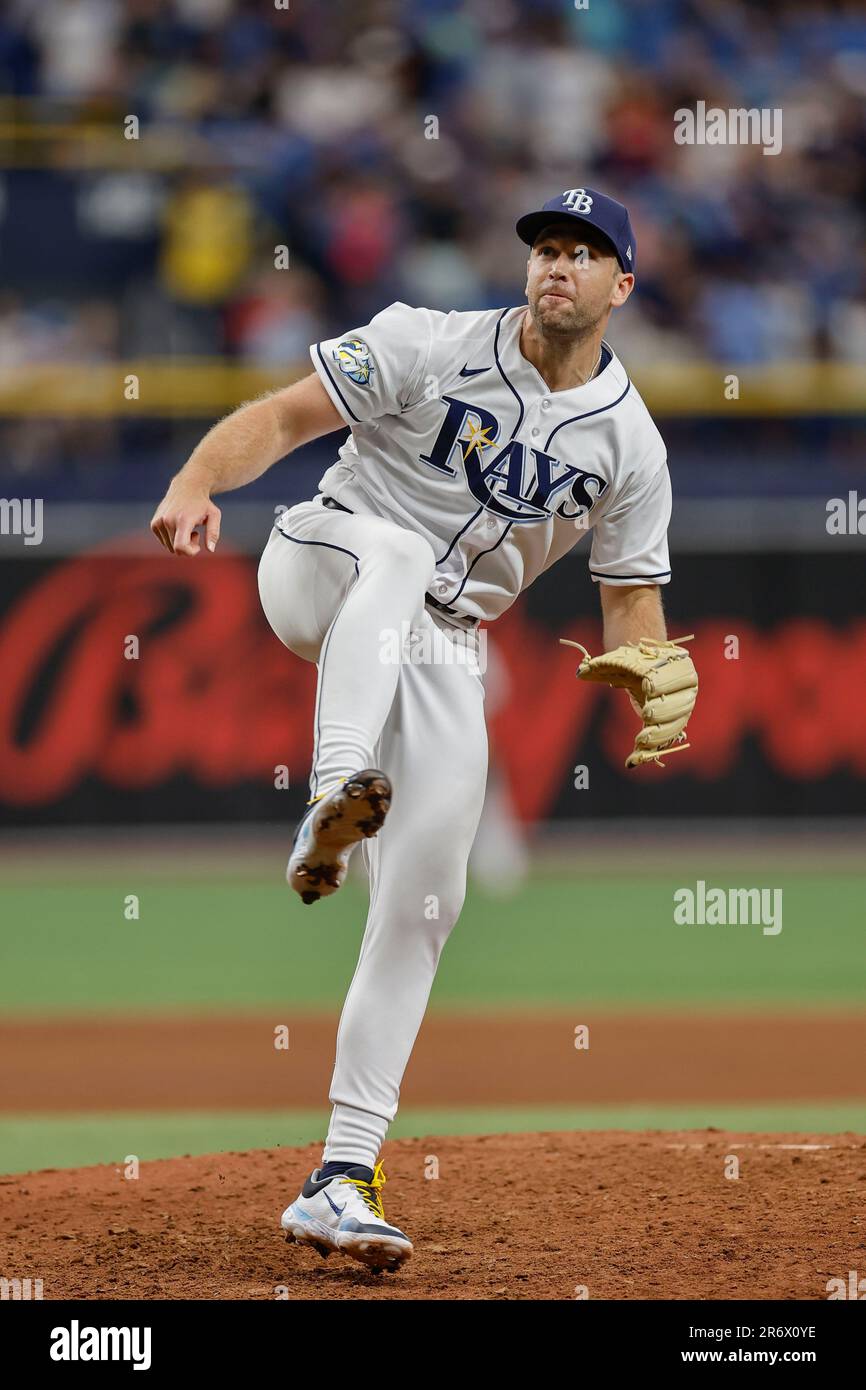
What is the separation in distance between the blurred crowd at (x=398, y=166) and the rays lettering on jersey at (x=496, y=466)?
7515mm

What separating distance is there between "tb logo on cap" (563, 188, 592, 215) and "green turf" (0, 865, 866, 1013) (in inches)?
199

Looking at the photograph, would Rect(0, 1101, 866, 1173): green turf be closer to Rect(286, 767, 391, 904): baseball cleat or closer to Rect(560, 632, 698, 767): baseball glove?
Rect(560, 632, 698, 767): baseball glove

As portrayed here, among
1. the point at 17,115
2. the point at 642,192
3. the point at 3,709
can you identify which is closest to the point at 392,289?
the point at 642,192

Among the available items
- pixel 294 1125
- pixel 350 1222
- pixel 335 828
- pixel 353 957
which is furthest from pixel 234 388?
pixel 335 828

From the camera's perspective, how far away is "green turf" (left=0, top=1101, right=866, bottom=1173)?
638 cm

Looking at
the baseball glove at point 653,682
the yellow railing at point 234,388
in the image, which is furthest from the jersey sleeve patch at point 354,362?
the yellow railing at point 234,388

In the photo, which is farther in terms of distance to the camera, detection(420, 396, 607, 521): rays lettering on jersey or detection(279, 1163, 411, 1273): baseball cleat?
detection(420, 396, 607, 521): rays lettering on jersey

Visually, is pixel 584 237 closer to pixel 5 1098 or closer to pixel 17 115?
pixel 5 1098

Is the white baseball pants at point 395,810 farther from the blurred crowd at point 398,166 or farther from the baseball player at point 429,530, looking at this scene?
the blurred crowd at point 398,166

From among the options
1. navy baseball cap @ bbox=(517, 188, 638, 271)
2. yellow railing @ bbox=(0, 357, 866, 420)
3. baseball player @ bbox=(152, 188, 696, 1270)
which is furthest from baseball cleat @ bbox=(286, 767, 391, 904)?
yellow railing @ bbox=(0, 357, 866, 420)

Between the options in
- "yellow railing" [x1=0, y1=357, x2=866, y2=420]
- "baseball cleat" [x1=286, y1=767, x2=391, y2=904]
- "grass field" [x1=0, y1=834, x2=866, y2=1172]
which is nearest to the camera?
"baseball cleat" [x1=286, y1=767, x2=391, y2=904]

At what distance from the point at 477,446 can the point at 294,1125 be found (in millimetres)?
3108

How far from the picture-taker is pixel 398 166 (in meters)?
13.0

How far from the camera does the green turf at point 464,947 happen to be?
29.6 feet
